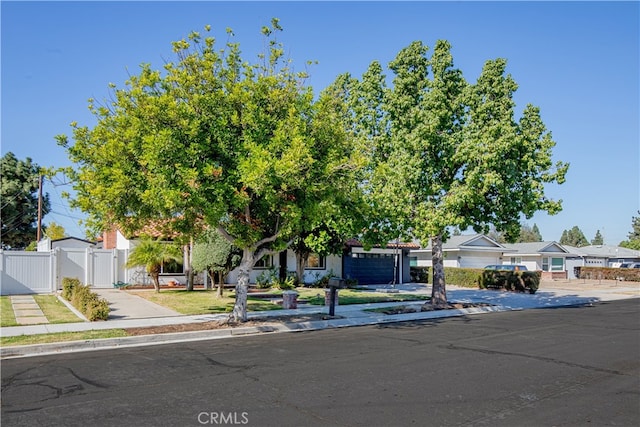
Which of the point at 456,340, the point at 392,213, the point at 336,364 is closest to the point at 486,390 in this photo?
the point at 336,364

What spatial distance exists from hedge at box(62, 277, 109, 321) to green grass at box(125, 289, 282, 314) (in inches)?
103

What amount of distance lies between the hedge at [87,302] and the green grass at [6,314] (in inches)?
72.2

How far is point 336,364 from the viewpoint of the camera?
31.2ft

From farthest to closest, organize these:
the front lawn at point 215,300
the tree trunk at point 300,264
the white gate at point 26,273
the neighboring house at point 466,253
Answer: the neighboring house at point 466,253 → the tree trunk at point 300,264 → the white gate at point 26,273 → the front lawn at point 215,300

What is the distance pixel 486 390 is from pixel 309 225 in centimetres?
734

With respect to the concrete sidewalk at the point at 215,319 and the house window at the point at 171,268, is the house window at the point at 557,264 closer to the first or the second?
the concrete sidewalk at the point at 215,319

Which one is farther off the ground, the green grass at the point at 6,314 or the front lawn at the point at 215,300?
the green grass at the point at 6,314

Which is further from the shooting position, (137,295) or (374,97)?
(137,295)

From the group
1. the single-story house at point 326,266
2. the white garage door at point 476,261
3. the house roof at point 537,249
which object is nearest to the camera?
the single-story house at point 326,266

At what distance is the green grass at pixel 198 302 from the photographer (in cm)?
1747

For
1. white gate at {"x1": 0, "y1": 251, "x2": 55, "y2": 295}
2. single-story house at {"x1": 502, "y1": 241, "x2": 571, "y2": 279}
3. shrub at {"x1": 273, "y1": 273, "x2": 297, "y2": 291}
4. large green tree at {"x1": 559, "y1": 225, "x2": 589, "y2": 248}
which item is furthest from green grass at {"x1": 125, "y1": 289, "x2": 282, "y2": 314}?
large green tree at {"x1": 559, "y1": 225, "x2": 589, "y2": 248}

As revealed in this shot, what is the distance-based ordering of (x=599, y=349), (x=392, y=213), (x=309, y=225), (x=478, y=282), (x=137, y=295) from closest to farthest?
(x=599, y=349) → (x=309, y=225) → (x=392, y=213) → (x=137, y=295) → (x=478, y=282)

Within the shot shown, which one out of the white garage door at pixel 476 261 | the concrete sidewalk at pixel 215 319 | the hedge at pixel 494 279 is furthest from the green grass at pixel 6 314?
the white garage door at pixel 476 261

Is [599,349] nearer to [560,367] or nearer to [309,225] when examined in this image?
[560,367]
